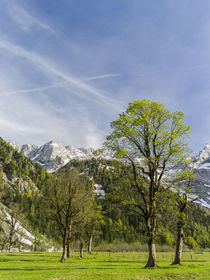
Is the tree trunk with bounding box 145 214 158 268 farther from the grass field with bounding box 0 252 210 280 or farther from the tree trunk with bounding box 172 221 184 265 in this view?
the tree trunk with bounding box 172 221 184 265

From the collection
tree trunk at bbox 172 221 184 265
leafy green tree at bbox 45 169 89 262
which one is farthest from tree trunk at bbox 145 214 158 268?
leafy green tree at bbox 45 169 89 262

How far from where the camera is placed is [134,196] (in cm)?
2586

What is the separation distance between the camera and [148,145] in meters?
26.2

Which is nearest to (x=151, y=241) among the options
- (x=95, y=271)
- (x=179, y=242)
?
(x=95, y=271)

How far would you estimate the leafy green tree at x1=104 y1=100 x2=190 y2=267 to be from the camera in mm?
25422

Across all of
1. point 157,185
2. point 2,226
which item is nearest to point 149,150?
point 157,185

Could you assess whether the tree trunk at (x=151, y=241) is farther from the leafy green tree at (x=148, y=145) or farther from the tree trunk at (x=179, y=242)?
the tree trunk at (x=179, y=242)

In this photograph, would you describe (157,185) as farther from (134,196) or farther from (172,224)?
(172,224)

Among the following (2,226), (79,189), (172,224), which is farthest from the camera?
(2,226)

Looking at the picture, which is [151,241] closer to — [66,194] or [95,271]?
[95,271]

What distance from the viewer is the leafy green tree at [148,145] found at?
25422 millimetres

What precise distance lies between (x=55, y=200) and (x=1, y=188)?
186m

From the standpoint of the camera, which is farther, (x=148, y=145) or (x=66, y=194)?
(x=66, y=194)

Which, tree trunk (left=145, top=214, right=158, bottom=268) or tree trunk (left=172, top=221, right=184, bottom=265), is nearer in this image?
tree trunk (left=145, top=214, right=158, bottom=268)
